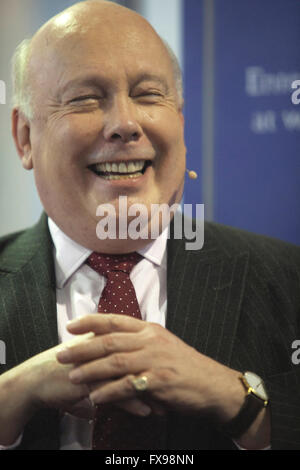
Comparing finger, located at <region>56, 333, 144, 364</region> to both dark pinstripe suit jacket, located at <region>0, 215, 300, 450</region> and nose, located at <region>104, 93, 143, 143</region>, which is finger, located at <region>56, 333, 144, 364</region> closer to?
dark pinstripe suit jacket, located at <region>0, 215, 300, 450</region>

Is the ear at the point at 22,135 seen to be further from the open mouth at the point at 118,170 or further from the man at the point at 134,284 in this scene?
the open mouth at the point at 118,170

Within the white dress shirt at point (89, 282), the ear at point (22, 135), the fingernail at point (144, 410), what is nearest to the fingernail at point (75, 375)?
the fingernail at point (144, 410)

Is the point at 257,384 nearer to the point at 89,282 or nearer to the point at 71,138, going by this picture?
the point at 89,282

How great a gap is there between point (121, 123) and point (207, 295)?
1.43 feet

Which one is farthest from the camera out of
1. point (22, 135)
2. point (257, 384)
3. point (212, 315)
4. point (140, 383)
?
point (22, 135)

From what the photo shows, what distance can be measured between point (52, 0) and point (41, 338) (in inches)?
52.2

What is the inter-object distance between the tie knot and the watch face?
1.20ft

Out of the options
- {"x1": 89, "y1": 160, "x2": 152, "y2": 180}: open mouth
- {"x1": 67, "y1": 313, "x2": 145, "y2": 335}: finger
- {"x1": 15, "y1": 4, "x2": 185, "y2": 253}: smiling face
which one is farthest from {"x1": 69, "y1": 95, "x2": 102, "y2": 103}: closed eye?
{"x1": 67, "y1": 313, "x2": 145, "y2": 335}: finger

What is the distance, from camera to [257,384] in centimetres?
114

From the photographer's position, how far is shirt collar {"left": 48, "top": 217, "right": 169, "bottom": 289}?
1.34 m

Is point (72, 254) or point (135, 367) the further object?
point (72, 254)

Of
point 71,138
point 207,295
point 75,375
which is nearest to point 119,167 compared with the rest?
point 71,138

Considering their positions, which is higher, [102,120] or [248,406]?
[102,120]

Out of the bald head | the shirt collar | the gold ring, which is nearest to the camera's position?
the gold ring
